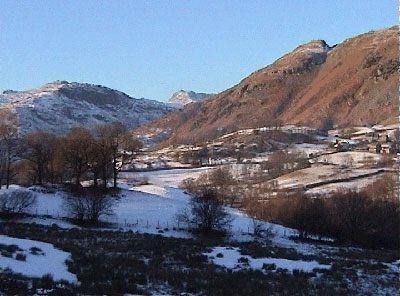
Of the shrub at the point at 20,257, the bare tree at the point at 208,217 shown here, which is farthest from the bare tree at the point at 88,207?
the shrub at the point at 20,257

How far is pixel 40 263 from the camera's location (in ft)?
64.6

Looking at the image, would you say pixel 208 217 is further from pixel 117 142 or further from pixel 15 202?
pixel 117 142

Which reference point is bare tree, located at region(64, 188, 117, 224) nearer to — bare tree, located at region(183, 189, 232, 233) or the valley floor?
the valley floor

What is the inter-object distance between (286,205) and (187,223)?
83.6 ft

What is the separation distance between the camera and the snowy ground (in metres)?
17.8

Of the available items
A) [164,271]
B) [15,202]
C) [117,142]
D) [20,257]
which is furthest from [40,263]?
[117,142]

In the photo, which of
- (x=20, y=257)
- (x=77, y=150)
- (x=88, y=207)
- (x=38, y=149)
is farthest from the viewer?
(x=38, y=149)

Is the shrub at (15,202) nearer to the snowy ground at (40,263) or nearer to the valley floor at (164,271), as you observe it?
the valley floor at (164,271)

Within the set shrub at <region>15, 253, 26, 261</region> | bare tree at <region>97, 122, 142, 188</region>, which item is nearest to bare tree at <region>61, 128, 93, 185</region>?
bare tree at <region>97, 122, 142, 188</region>

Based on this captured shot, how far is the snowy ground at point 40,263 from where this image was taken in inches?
703

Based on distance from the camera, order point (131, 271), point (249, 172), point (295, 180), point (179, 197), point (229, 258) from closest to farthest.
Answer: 1. point (131, 271)
2. point (229, 258)
3. point (179, 197)
4. point (295, 180)
5. point (249, 172)

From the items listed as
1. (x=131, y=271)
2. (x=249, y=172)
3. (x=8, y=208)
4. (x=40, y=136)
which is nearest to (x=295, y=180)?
(x=249, y=172)

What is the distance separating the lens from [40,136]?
236 feet

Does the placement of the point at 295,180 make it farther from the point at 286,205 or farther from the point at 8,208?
the point at 8,208
